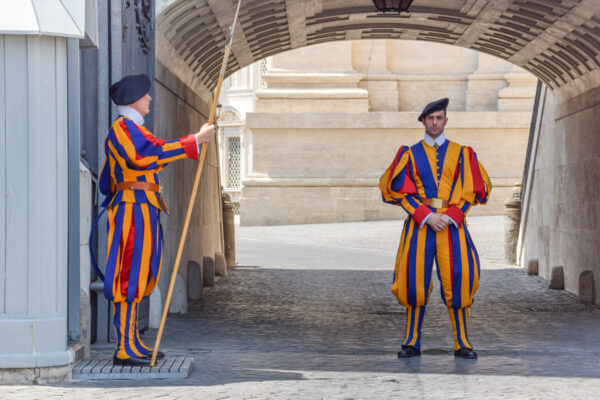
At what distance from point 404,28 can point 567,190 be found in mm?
2840

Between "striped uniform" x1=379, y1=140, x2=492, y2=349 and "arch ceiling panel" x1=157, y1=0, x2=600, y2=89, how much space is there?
2879 mm

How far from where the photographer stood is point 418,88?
3036 cm

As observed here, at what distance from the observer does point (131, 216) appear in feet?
21.3

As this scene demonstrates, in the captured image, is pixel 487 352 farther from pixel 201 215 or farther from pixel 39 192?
pixel 201 215

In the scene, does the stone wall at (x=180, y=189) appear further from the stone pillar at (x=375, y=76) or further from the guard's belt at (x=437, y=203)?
the stone pillar at (x=375, y=76)

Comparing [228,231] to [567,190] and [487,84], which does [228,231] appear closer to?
[567,190]

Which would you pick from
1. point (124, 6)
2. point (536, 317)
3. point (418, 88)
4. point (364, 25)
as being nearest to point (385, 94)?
point (418, 88)

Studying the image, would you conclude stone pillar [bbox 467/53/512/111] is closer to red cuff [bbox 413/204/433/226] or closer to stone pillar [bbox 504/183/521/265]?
stone pillar [bbox 504/183/521/265]

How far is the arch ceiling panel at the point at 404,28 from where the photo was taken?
10516 millimetres

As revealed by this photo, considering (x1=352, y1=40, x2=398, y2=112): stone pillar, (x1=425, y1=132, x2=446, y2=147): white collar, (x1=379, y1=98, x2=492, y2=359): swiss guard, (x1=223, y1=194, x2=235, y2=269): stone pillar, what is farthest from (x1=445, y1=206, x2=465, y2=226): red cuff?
(x1=352, y1=40, x2=398, y2=112): stone pillar

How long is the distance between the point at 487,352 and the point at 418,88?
904 inches

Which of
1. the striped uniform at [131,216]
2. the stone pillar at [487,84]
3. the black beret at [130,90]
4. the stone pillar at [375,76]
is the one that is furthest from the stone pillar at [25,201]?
the stone pillar at [487,84]

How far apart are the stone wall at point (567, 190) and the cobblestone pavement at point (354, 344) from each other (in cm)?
49

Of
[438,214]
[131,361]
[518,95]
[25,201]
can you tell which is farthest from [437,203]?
[518,95]
